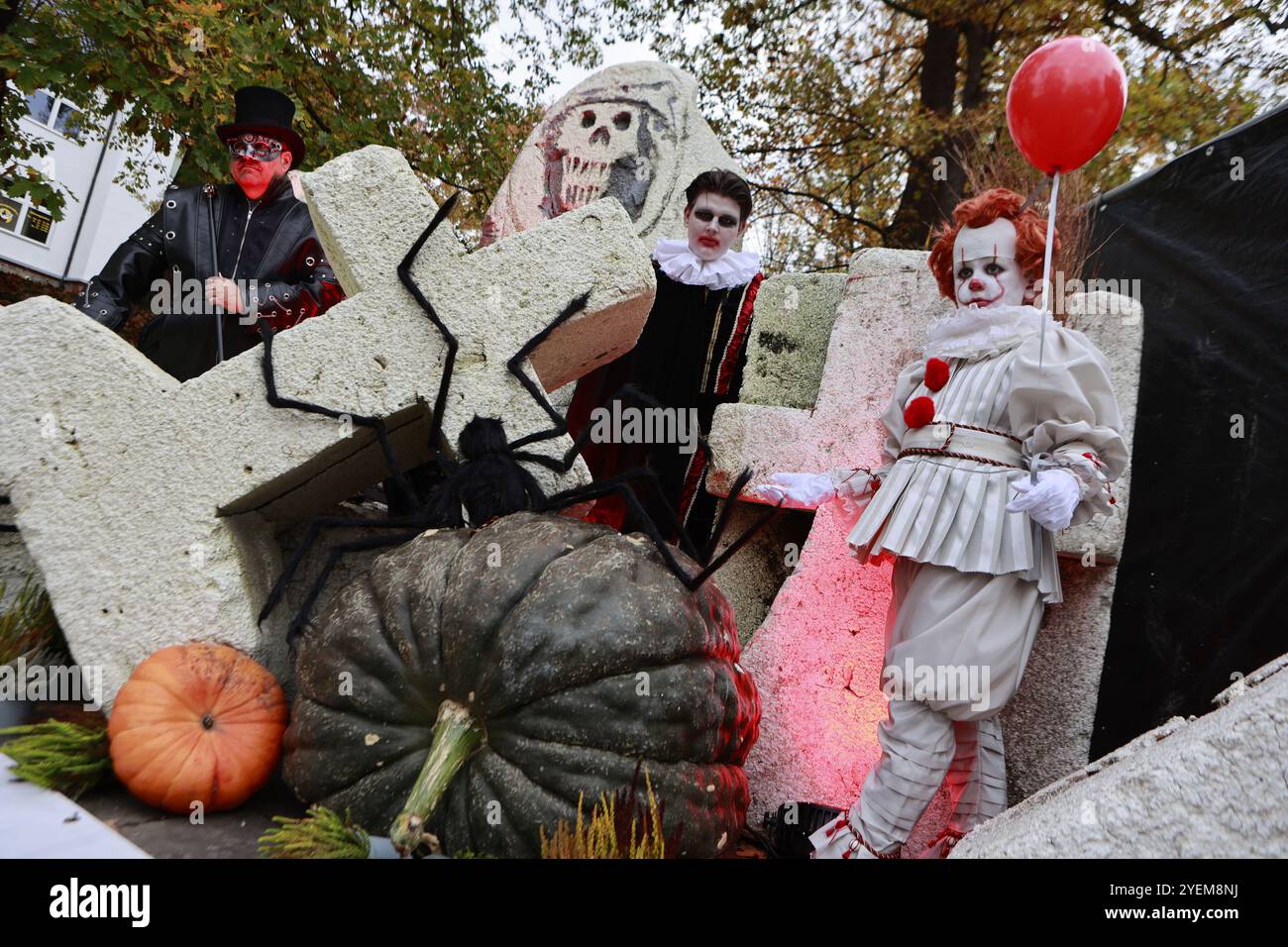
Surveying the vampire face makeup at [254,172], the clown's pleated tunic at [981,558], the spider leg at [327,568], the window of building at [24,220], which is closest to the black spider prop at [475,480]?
the spider leg at [327,568]

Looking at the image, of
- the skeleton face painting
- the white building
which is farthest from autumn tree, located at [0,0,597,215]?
the white building

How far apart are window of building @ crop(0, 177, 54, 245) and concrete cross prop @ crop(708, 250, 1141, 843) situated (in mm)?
16439

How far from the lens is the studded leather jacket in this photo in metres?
3.55

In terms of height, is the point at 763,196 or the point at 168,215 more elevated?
the point at 763,196

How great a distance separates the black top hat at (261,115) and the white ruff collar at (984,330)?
9.88ft

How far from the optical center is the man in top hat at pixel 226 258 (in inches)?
139

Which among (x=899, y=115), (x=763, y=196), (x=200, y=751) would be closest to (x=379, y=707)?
(x=200, y=751)

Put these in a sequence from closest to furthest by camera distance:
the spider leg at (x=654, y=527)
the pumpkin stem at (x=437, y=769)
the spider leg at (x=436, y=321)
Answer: the pumpkin stem at (x=437, y=769), the spider leg at (x=654, y=527), the spider leg at (x=436, y=321)

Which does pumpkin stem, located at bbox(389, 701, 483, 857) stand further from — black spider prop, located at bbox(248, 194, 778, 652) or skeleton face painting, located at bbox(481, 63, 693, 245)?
skeleton face painting, located at bbox(481, 63, 693, 245)

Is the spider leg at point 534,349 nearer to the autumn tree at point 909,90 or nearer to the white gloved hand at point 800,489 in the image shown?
the white gloved hand at point 800,489

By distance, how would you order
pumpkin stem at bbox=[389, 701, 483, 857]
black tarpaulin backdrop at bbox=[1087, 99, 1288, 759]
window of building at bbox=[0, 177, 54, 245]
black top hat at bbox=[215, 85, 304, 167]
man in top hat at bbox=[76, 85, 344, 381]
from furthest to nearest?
window of building at bbox=[0, 177, 54, 245], black top hat at bbox=[215, 85, 304, 167], man in top hat at bbox=[76, 85, 344, 381], black tarpaulin backdrop at bbox=[1087, 99, 1288, 759], pumpkin stem at bbox=[389, 701, 483, 857]
